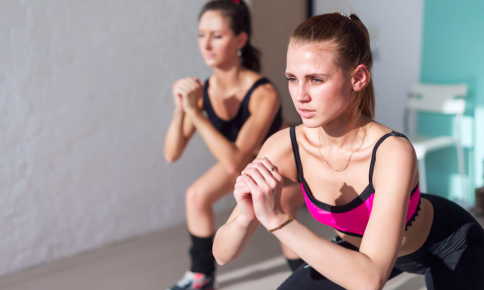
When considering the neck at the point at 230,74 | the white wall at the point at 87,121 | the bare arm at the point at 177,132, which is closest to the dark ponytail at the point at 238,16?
the neck at the point at 230,74

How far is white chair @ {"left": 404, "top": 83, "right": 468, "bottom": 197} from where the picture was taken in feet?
8.99

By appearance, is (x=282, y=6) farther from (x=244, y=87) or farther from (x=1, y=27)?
(x=1, y=27)

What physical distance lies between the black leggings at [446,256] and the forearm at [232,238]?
228 mm

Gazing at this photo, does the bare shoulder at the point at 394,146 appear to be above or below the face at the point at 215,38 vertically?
below

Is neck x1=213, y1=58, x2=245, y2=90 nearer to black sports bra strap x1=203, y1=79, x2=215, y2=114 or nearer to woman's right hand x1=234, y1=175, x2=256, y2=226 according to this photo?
black sports bra strap x1=203, y1=79, x2=215, y2=114

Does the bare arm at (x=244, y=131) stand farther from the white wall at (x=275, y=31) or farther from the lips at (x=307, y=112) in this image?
the white wall at (x=275, y=31)

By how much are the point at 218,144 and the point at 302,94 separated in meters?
0.74

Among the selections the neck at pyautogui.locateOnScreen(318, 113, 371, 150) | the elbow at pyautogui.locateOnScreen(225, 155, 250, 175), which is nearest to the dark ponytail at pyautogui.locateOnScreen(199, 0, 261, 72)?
the elbow at pyautogui.locateOnScreen(225, 155, 250, 175)

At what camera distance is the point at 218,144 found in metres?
1.69

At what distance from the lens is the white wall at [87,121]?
2.16 meters

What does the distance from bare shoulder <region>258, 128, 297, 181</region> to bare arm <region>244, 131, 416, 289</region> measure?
23 centimetres

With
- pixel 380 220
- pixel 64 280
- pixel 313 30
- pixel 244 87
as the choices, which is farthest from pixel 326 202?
pixel 64 280

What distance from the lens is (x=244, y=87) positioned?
6.17ft

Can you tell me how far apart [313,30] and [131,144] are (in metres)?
1.72
